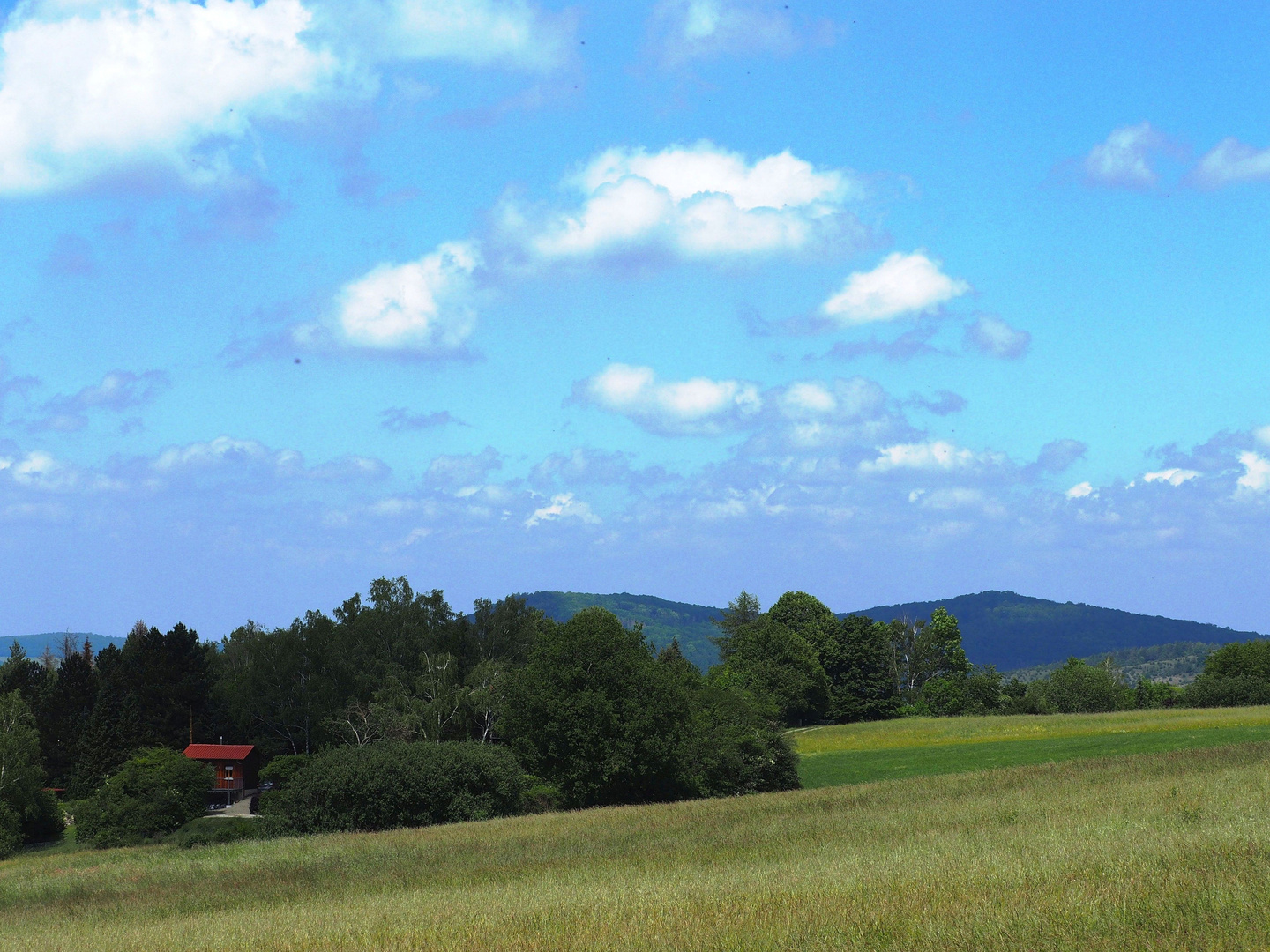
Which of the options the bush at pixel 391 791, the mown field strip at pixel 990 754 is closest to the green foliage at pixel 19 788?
the bush at pixel 391 791

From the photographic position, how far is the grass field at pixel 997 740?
59.1 metres

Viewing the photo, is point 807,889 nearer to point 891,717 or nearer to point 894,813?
point 894,813

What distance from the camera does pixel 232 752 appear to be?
87.4 m

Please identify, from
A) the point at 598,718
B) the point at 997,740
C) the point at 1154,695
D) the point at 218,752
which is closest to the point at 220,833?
the point at 598,718

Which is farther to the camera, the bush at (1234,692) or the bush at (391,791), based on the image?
the bush at (1234,692)

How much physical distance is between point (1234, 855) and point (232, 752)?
87.8 meters

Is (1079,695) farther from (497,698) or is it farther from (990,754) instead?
(497,698)

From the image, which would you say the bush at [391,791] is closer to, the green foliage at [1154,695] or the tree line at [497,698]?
the tree line at [497,698]

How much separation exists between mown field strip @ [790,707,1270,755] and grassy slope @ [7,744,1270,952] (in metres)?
48.5

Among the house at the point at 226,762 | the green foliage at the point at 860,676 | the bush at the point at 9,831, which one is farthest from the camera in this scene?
the green foliage at the point at 860,676

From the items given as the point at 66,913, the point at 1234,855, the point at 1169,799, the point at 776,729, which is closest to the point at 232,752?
the point at 776,729

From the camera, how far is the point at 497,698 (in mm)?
77750

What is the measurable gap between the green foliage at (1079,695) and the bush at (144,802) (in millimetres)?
92056

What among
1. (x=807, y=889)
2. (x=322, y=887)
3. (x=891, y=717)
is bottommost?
(x=891, y=717)
